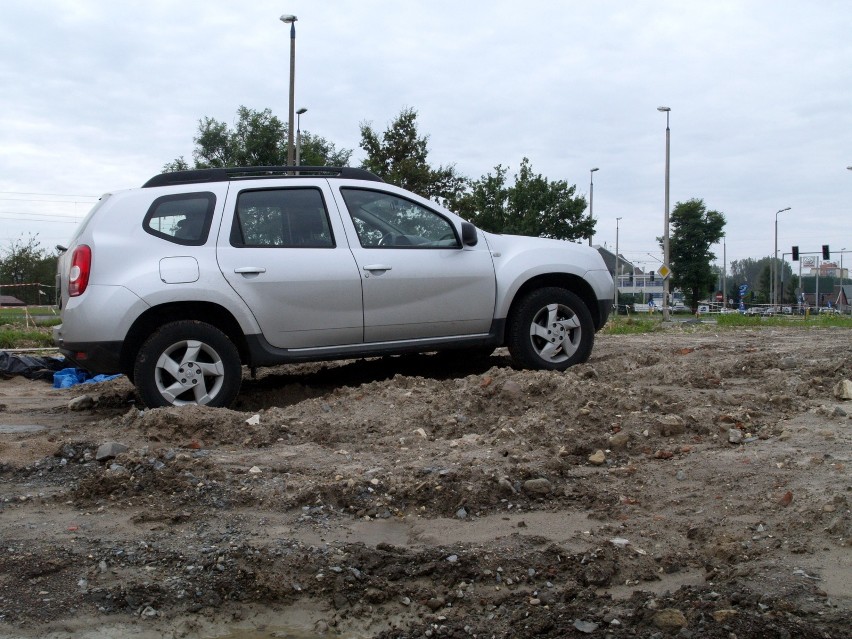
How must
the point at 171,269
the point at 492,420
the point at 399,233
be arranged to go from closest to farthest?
1. the point at 492,420
2. the point at 171,269
3. the point at 399,233

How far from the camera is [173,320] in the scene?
5938mm

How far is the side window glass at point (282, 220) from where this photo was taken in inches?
244

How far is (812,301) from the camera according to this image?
107 meters

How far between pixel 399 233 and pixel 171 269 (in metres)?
1.82

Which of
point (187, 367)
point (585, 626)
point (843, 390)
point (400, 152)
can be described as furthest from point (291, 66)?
point (585, 626)

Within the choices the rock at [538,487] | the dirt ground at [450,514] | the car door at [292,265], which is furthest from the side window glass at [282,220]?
the rock at [538,487]

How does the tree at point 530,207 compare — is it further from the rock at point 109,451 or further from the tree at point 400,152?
the rock at point 109,451

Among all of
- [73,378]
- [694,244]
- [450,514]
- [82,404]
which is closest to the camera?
[450,514]

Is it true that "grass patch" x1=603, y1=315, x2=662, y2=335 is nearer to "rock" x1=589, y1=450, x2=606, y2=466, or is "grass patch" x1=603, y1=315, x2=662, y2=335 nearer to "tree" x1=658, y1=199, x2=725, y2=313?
"rock" x1=589, y1=450, x2=606, y2=466

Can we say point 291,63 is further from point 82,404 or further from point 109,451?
point 109,451

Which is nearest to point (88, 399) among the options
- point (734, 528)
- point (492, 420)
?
point (492, 420)

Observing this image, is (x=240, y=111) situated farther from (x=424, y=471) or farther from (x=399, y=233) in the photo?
(x=424, y=471)

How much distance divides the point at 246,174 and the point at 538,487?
374 centimetres

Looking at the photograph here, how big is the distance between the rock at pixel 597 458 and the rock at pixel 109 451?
2540 mm
